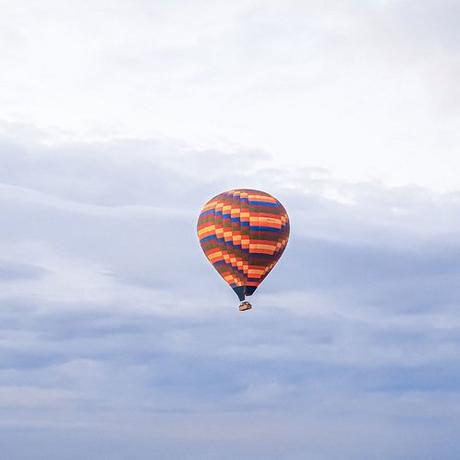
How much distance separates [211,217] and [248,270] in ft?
21.6

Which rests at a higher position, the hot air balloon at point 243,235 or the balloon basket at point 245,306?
the hot air balloon at point 243,235

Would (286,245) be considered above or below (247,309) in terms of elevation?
above

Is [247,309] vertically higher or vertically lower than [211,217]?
lower

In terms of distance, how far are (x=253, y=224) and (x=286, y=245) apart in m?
6.81

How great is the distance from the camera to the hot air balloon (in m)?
117

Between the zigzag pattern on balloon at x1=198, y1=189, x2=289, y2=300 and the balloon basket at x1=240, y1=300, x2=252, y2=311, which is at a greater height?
the zigzag pattern on balloon at x1=198, y1=189, x2=289, y2=300

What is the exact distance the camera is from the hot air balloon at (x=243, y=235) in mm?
117312

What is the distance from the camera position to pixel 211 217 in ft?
390

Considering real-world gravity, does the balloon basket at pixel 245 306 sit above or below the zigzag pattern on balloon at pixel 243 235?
below

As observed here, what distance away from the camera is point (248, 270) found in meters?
118

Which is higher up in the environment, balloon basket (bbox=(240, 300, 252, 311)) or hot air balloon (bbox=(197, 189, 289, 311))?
hot air balloon (bbox=(197, 189, 289, 311))

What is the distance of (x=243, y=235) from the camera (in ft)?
384
